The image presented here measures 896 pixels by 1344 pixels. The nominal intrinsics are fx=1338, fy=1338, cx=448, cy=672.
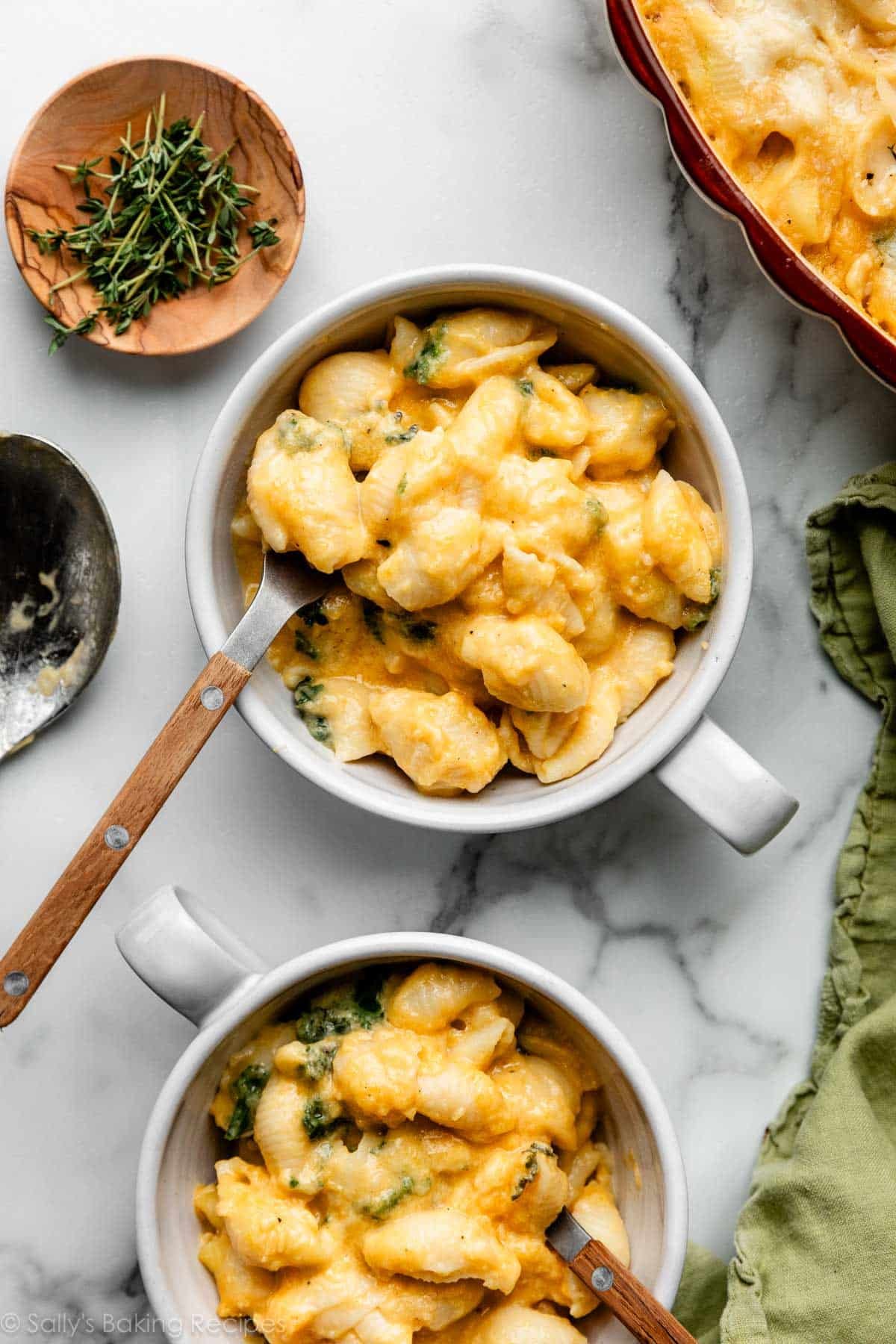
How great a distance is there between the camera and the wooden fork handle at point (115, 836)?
1682 mm

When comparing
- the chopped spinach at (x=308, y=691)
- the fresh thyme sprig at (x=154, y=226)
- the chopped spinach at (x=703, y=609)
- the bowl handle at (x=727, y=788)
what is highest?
the fresh thyme sprig at (x=154, y=226)

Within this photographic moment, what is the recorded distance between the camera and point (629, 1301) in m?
1.68

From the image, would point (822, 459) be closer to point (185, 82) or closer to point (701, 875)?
point (701, 875)

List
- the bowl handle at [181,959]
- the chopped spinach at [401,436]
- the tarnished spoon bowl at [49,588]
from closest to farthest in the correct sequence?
1. the bowl handle at [181,959]
2. the chopped spinach at [401,436]
3. the tarnished spoon bowl at [49,588]

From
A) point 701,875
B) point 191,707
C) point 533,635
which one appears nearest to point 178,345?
point 191,707

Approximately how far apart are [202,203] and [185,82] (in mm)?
160

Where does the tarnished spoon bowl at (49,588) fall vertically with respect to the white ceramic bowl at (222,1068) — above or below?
above

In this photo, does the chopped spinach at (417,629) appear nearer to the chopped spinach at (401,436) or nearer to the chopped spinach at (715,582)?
the chopped spinach at (401,436)

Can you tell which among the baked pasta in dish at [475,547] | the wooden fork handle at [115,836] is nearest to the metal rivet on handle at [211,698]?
the wooden fork handle at [115,836]

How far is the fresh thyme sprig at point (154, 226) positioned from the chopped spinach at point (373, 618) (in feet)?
1.66

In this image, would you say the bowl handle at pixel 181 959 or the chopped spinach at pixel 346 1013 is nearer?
the bowl handle at pixel 181 959

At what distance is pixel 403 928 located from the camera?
6.55 feet

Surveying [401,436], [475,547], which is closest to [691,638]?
[475,547]

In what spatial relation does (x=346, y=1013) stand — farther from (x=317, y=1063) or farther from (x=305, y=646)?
(x=305, y=646)
